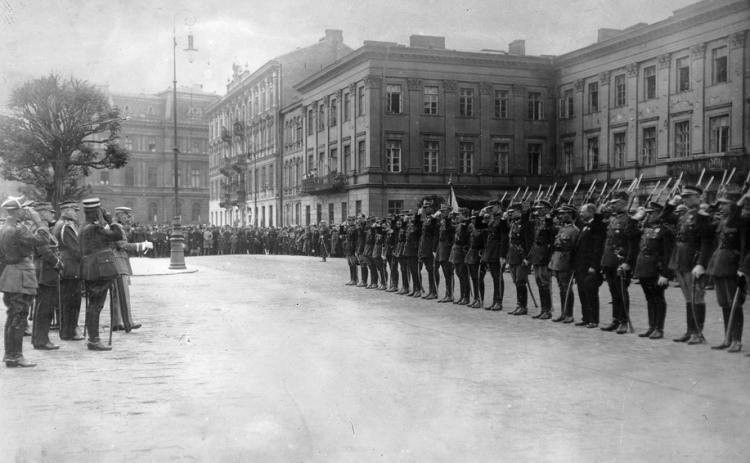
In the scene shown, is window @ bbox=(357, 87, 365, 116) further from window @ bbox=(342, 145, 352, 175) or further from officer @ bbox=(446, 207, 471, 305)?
officer @ bbox=(446, 207, 471, 305)

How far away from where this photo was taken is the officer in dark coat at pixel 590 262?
37.8 feet

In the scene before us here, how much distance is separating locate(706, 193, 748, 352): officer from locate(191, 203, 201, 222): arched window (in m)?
87.0

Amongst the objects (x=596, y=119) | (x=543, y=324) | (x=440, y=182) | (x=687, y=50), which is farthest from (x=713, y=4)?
(x=440, y=182)

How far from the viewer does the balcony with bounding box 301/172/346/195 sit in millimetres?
49531

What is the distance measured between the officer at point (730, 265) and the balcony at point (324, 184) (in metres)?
40.7

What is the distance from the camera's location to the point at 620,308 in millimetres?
11031

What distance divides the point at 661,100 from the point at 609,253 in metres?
21.8

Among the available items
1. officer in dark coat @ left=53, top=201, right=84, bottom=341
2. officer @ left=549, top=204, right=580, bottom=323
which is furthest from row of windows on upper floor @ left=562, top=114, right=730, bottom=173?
officer in dark coat @ left=53, top=201, right=84, bottom=341

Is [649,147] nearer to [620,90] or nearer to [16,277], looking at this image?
[620,90]

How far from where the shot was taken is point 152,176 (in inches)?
3556

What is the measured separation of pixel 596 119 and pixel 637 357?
3310cm

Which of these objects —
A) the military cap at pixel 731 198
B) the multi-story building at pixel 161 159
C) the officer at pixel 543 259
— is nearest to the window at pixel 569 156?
the officer at pixel 543 259

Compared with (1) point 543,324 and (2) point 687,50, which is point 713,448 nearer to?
(1) point 543,324

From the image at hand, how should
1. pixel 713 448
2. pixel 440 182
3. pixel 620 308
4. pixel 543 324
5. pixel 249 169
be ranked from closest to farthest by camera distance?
pixel 713 448
pixel 620 308
pixel 543 324
pixel 440 182
pixel 249 169
